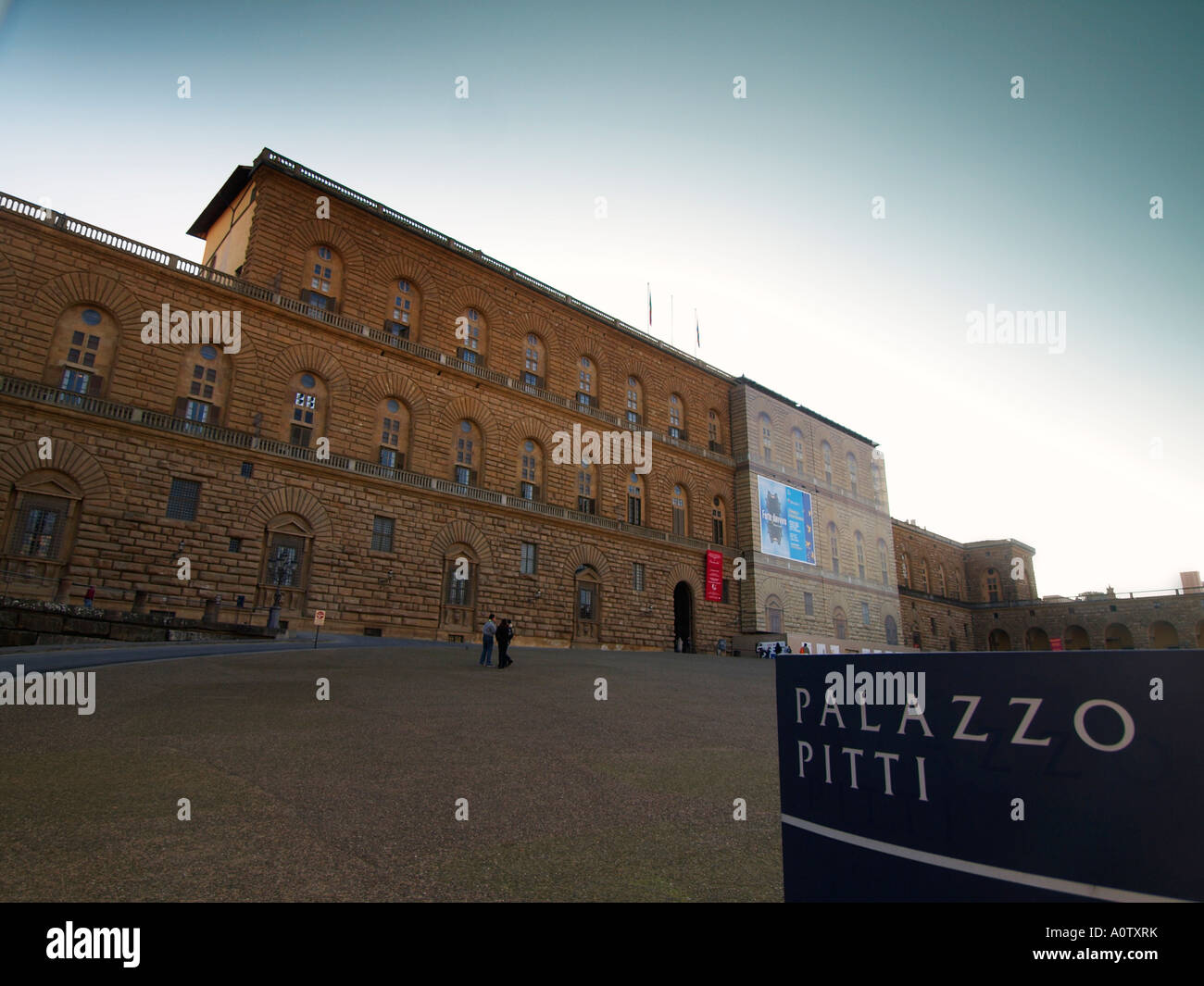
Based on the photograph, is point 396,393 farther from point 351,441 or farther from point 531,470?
point 531,470

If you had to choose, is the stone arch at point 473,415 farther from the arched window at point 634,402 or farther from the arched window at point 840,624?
the arched window at point 840,624

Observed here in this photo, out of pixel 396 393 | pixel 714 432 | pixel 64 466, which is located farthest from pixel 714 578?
pixel 64 466

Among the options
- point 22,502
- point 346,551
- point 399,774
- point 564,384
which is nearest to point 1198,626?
point 564,384

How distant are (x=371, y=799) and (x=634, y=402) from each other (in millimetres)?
30508

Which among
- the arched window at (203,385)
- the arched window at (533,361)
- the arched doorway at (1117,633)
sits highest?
the arched window at (533,361)

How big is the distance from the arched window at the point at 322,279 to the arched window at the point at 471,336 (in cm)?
494

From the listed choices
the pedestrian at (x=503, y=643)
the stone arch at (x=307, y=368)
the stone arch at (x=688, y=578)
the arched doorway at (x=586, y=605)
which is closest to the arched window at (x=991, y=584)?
the stone arch at (x=688, y=578)

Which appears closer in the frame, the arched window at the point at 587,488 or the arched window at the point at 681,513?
the arched window at the point at 587,488

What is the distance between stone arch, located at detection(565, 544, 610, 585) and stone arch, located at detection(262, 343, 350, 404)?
36.4 ft

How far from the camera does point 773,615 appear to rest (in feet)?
118

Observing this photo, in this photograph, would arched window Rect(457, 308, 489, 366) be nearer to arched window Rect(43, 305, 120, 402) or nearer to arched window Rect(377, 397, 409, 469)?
arched window Rect(377, 397, 409, 469)

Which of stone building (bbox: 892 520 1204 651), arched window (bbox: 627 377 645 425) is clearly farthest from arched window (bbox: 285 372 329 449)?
stone building (bbox: 892 520 1204 651)

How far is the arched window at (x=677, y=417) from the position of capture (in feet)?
118

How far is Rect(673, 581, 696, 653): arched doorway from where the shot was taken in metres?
33.3
